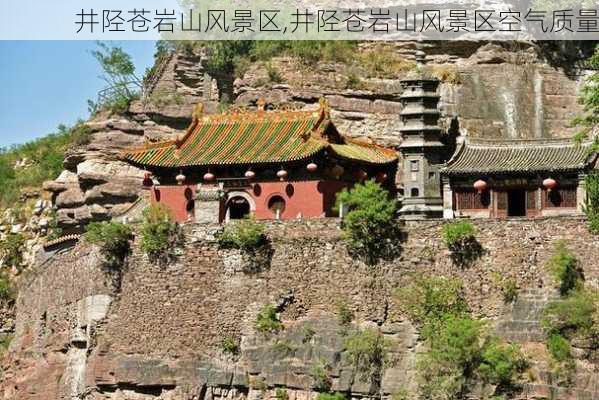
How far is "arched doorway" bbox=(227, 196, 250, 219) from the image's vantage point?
58.9 meters

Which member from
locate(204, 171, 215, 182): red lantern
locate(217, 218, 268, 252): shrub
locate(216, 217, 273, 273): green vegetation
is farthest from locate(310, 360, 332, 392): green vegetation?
locate(204, 171, 215, 182): red lantern

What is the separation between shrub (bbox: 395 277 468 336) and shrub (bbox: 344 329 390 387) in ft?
3.87

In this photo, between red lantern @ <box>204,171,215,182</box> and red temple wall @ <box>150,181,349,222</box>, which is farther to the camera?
red lantern @ <box>204,171,215,182</box>

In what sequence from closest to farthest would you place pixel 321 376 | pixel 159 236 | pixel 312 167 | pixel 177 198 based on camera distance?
pixel 321 376
pixel 159 236
pixel 312 167
pixel 177 198

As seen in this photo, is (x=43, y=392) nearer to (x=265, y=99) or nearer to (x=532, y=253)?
(x=265, y=99)

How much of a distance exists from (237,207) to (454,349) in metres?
11.7

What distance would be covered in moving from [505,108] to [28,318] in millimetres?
16721

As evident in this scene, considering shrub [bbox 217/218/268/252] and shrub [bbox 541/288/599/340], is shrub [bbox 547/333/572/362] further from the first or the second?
shrub [bbox 217/218/268/252]

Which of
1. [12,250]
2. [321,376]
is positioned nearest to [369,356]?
[321,376]

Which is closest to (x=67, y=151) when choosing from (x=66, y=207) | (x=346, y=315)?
(x=66, y=207)

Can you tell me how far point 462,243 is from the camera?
5212cm

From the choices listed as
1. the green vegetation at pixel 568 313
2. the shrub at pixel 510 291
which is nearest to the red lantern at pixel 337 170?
the shrub at pixel 510 291

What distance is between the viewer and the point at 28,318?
62562 millimetres

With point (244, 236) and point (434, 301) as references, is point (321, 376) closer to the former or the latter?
point (434, 301)
